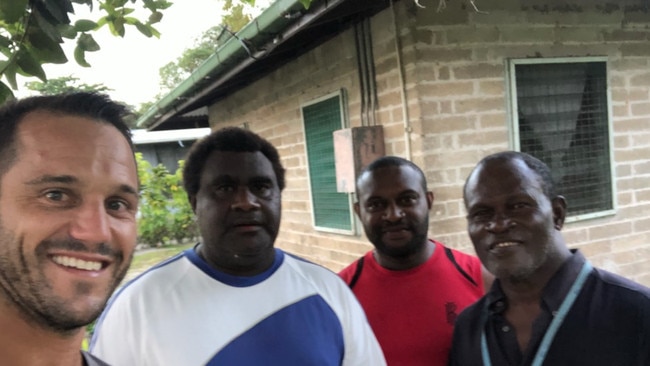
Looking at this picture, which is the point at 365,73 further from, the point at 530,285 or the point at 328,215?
the point at 530,285

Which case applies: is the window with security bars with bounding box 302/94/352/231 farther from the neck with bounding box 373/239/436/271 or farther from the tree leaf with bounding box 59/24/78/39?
the tree leaf with bounding box 59/24/78/39

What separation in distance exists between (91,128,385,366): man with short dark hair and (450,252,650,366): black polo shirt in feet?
1.44

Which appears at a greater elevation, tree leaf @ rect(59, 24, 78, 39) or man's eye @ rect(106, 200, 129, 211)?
tree leaf @ rect(59, 24, 78, 39)

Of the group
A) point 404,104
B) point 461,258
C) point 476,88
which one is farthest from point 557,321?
point 476,88

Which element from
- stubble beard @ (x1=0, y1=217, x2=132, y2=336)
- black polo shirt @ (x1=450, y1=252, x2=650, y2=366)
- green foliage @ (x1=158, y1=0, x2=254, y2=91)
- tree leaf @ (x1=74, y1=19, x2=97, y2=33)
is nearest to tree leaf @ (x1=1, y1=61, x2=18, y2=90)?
tree leaf @ (x1=74, y1=19, x2=97, y2=33)

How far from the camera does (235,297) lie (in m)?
1.77

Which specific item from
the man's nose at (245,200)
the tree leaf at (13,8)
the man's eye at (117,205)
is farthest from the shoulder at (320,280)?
the tree leaf at (13,8)

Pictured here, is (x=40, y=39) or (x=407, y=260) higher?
(x=40, y=39)

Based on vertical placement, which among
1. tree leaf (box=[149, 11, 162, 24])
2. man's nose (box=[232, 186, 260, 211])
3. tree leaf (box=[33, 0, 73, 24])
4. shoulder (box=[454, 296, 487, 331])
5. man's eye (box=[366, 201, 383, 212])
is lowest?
shoulder (box=[454, 296, 487, 331])

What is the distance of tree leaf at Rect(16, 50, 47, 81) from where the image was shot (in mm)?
1637

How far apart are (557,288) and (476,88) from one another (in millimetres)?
2109

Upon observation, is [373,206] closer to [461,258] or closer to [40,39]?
[461,258]

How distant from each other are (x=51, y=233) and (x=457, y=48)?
9.75 feet

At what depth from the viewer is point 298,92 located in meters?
5.04
